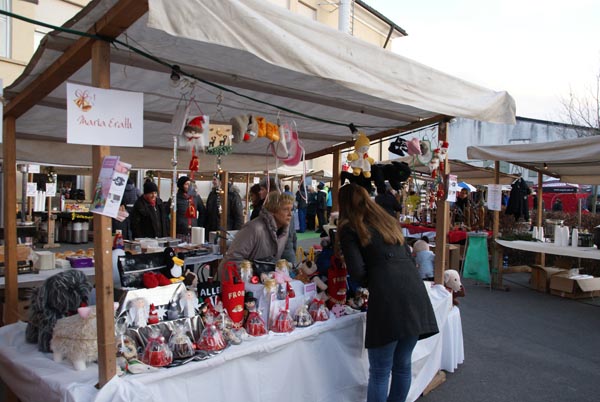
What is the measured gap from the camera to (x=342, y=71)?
207 centimetres

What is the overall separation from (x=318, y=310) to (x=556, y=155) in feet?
16.7

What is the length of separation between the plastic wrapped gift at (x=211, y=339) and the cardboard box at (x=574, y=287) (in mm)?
→ 6364

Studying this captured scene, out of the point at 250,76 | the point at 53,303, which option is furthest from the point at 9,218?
the point at 250,76

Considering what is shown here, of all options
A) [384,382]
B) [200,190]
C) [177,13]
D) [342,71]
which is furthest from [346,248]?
[200,190]

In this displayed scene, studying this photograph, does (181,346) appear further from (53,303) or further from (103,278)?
(53,303)

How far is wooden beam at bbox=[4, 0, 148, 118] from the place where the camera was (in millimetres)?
1684

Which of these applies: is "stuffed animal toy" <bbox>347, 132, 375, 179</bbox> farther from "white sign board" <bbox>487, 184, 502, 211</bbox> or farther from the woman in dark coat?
"white sign board" <bbox>487, 184, 502, 211</bbox>

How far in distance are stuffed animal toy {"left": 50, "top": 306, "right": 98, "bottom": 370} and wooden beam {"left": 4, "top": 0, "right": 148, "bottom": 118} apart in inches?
47.5

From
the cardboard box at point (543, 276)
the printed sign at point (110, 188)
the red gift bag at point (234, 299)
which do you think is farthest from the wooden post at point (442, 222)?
the cardboard box at point (543, 276)

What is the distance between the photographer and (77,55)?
2.05m

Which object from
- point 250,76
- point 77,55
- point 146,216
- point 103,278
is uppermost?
point 250,76

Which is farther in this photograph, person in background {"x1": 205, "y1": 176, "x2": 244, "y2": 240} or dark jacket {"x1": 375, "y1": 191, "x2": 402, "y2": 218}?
person in background {"x1": 205, "y1": 176, "x2": 244, "y2": 240}

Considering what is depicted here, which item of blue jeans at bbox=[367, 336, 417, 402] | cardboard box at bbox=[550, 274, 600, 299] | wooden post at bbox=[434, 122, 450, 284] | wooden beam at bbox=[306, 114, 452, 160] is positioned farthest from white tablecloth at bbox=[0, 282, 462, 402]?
cardboard box at bbox=[550, 274, 600, 299]

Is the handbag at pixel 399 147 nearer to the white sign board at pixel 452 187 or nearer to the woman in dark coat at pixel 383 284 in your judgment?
the white sign board at pixel 452 187
